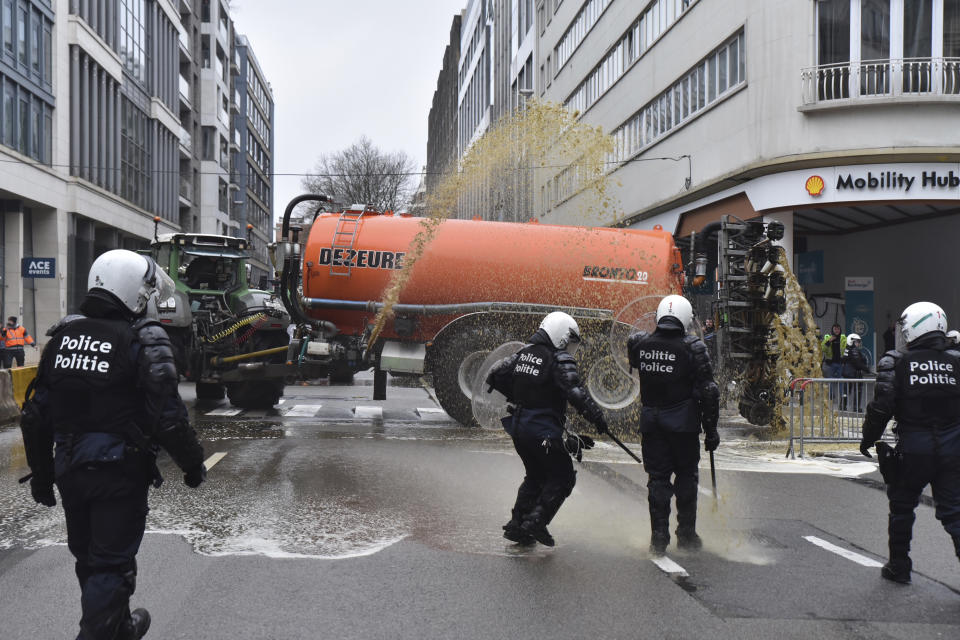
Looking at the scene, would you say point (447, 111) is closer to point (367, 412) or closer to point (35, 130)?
point (35, 130)

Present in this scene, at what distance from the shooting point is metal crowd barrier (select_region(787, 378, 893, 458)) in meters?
12.0

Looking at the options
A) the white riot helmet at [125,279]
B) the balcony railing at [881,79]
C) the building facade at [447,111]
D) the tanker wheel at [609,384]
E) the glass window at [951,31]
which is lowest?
the tanker wheel at [609,384]

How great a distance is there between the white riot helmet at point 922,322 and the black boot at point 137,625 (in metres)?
4.51

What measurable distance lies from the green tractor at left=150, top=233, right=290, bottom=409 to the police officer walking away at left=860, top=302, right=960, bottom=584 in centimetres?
1010

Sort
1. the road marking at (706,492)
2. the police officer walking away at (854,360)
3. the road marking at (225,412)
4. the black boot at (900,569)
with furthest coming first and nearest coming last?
the police officer walking away at (854,360), the road marking at (225,412), the road marking at (706,492), the black boot at (900,569)

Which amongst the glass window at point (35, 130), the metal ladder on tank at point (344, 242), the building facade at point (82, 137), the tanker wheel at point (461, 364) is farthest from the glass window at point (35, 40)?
the tanker wheel at point (461, 364)

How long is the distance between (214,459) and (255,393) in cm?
589

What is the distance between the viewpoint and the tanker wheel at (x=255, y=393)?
15.5 m

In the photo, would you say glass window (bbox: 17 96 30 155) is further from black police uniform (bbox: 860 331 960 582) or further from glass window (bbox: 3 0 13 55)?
black police uniform (bbox: 860 331 960 582)

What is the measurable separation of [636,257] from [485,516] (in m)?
7.02

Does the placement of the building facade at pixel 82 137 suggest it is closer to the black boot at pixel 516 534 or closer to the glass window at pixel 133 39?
the glass window at pixel 133 39

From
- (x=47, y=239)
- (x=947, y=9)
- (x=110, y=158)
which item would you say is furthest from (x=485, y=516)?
(x=110, y=158)

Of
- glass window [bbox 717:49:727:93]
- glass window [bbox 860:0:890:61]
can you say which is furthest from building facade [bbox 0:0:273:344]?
glass window [bbox 860:0:890:61]

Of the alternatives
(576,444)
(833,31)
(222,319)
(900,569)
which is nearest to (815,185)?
(833,31)
